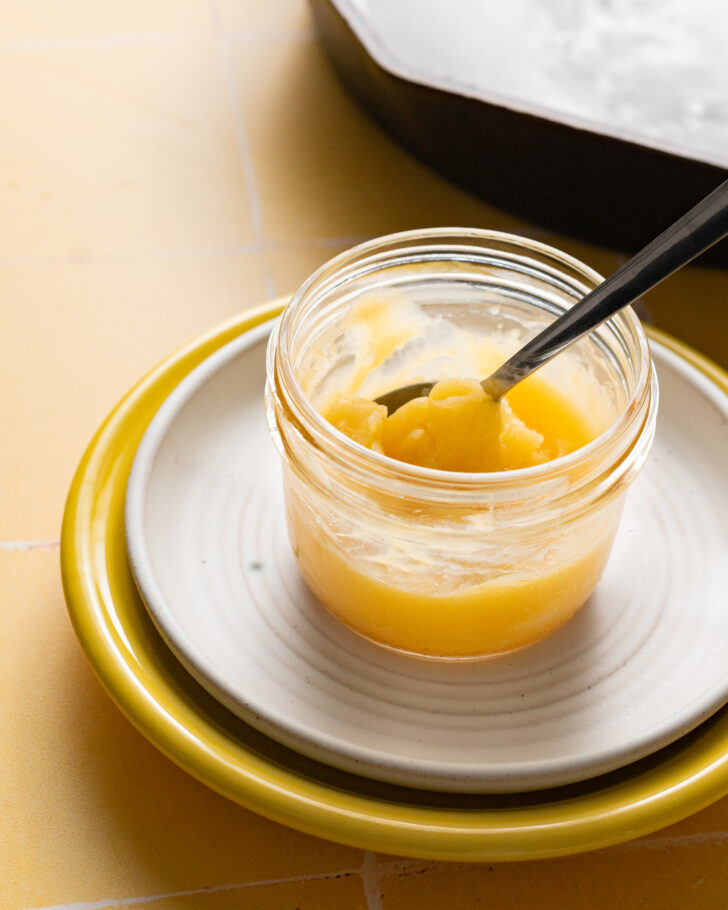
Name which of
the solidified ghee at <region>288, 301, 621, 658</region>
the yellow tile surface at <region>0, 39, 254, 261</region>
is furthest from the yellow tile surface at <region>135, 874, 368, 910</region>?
the yellow tile surface at <region>0, 39, 254, 261</region>

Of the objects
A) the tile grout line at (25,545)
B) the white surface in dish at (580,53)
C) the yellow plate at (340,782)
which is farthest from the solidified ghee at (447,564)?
the white surface in dish at (580,53)

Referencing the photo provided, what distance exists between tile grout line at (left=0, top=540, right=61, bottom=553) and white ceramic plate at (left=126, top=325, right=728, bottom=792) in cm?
14

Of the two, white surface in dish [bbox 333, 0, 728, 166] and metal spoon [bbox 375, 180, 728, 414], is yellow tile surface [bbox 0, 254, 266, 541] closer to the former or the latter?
white surface in dish [bbox 333, 0, 728, 166]

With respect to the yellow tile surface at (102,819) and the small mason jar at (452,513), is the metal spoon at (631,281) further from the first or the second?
the yellow tile surface at (102,819)

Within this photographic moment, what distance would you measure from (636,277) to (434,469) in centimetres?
18

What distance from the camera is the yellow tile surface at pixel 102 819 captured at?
675 mm

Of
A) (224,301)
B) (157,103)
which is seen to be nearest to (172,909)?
(224,301)

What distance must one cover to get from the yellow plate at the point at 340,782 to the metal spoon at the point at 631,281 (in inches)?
10.3

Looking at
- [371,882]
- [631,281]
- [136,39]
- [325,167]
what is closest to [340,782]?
[371,882]

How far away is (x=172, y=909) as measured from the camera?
658mm

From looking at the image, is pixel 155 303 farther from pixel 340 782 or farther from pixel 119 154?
pixel 340 782

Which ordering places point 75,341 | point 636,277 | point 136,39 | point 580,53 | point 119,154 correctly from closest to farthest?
1. point 636,277
2. point 75,341
3. point 580,53
4. point 119,154
5. point 136,39

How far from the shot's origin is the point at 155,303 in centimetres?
111

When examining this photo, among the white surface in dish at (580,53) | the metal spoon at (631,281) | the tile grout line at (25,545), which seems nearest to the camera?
the metal spoon at (631,281)
